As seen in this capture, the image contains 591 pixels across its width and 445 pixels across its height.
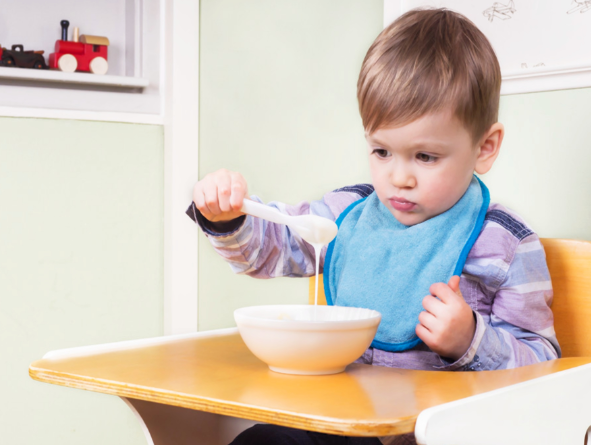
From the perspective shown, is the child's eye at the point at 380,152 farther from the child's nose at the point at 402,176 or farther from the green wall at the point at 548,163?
the green wall at the point at 548,163

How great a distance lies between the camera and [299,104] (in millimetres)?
1629

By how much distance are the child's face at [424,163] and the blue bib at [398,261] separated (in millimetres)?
35

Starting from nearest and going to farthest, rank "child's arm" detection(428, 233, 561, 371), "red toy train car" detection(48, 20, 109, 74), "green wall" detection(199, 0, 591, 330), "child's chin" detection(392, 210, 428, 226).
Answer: "child's arm" detection(428, 233, 561, 371) → "child's chin" detection(392, 210, 428, 226) → "green wall" detection(199, 0, 591, 330) → "red toy train car" detection(48, 20, 109, 74)

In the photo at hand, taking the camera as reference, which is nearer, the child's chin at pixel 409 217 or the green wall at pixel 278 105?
the child's chin at pixel 409 217

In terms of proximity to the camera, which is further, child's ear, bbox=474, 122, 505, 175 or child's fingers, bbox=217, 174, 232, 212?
child's ear, bbox=474, 122, 505, 175

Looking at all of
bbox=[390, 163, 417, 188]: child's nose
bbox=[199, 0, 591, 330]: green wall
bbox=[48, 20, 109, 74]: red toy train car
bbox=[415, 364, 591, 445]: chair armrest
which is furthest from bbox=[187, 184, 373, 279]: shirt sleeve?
bbox=[48, 20, 109, 74]: red toy train car

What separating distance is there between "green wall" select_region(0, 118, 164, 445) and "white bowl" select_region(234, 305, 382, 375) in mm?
1072

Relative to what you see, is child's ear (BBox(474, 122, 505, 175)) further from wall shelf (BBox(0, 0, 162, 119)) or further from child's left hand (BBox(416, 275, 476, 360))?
wall shelf (BBox(0, 0, 162, 119))

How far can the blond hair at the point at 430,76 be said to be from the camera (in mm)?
845

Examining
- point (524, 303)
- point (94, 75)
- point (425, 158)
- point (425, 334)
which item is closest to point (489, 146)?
point (425, 158)

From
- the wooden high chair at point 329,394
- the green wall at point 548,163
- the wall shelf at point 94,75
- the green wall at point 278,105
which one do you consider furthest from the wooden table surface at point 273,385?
the wall shelf at point 94,75

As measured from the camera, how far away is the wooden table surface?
0.51 metres

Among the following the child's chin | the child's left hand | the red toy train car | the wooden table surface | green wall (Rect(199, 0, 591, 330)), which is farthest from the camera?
the red toy train car

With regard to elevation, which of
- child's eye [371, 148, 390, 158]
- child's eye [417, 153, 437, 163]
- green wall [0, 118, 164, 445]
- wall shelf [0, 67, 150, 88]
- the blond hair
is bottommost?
green wall [0, 118, 164, 445]
